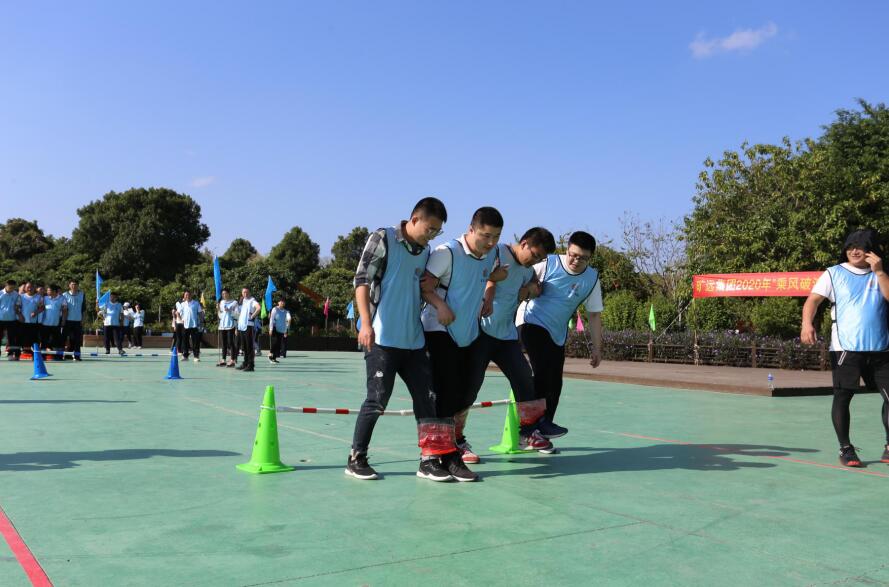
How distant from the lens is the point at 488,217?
5270mm

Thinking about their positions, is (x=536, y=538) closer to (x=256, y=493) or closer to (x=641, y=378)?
(x=256, y=493)

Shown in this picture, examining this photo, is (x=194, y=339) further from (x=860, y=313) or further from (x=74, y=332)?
(x=860, y=313)

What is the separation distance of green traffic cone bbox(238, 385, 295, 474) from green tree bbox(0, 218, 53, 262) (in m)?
57.4

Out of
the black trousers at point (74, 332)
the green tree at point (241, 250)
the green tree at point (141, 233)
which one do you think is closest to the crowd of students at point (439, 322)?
the black trousers at point (74, 332)

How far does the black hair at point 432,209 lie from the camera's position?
507 centimetres

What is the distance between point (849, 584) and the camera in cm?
312

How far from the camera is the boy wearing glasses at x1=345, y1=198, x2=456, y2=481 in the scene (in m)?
5.09

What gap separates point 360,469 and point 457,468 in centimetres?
64

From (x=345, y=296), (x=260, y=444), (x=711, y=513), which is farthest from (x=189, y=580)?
(x=345, y=296)

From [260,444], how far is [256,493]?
0.75 metres

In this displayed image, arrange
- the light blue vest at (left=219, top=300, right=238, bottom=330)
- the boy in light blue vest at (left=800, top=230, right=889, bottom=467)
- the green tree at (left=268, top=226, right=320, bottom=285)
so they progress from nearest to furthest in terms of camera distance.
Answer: the boy in light blue vest at (left=800, top=230, right=889, bottom=467) < the light blue vest at (left=219, top=300, right=238, bottom=330) < the green tree at (left=268, top=226, right=320, bottom=285)

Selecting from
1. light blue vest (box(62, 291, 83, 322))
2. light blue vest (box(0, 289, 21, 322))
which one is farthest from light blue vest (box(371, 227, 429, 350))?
light blue vest (box(62, 291, 83, 322))

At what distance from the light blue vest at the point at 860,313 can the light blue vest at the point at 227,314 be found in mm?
13428

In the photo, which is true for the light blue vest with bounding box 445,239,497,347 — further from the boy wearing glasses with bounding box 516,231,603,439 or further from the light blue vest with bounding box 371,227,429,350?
the boy wearing glasses with bounding box 516,231,603,439
